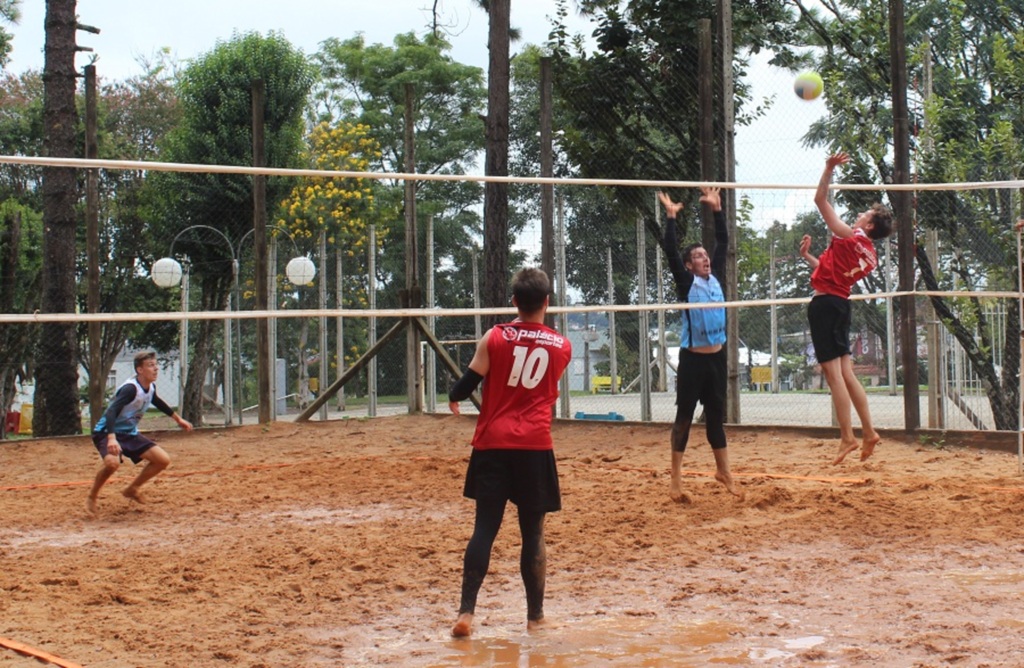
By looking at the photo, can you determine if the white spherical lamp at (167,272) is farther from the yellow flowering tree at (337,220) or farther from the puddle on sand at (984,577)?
the puddle on sand at (984,577)

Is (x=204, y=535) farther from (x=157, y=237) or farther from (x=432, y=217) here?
(x=157, y=237)

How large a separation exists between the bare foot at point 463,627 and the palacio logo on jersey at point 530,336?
114 cm

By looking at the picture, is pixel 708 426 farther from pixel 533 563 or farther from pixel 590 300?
pixel 590 300

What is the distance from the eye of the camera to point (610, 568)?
582 centimetres

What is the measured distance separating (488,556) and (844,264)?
12.9 feet

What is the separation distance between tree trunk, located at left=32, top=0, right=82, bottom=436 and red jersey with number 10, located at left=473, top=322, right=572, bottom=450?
1087 cm

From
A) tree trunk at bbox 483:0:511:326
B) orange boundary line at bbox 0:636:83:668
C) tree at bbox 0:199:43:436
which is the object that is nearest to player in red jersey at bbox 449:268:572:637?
orange boundary line at bbox 0:636:83:668

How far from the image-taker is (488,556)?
4.74 m

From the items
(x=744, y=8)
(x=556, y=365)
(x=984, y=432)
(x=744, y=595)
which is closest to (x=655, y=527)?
(x=744, y=595)

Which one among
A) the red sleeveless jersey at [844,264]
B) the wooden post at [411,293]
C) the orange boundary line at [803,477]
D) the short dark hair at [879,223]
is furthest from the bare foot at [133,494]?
the wooden post at [411,293]

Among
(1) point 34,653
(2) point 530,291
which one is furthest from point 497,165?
(1) point 34,653

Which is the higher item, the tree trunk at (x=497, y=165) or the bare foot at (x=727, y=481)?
the tree trunk at (x=497, y=165)

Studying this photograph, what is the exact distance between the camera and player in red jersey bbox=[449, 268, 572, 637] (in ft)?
15.5

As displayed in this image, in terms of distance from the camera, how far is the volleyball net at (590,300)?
35.4 feet
